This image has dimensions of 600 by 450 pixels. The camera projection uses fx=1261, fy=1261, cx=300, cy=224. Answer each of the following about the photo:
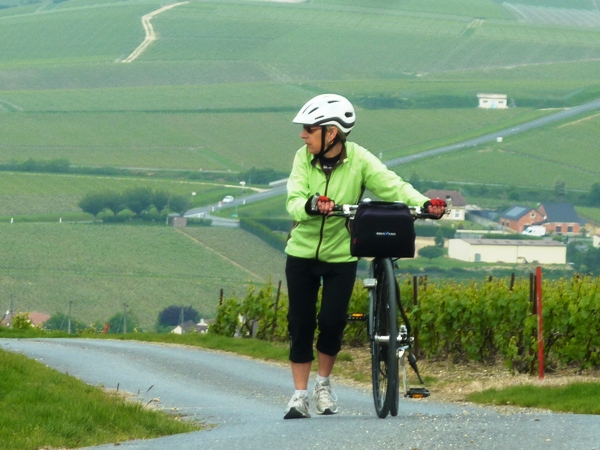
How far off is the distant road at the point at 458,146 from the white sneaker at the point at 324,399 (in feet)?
Answer: 292

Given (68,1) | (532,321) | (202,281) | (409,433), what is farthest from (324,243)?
(68,1)

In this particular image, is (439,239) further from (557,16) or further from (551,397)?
(557,16)

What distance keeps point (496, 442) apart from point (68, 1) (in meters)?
201

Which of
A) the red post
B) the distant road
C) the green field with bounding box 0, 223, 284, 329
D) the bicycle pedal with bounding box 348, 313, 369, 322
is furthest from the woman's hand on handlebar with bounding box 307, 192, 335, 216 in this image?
the distant road

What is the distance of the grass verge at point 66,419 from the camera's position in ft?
21.5

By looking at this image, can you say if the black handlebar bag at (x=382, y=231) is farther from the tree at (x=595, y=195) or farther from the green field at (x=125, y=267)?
the tree at (x=595, y=195)

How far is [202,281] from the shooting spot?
73625 mm

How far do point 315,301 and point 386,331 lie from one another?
18.3 inches

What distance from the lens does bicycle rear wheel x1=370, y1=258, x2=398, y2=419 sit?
6836 millimetres

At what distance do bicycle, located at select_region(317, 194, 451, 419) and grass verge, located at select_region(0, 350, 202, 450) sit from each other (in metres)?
1.19

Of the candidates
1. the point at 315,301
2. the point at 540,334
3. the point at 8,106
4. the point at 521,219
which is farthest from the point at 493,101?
the point at 315,301

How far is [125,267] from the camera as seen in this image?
77.2 meters

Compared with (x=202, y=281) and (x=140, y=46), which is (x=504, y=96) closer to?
(x=140, y=46)

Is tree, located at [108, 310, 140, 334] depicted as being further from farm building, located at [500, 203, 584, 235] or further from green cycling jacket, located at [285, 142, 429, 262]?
green cycling jacket, located at [285, 142, 429, 262]
